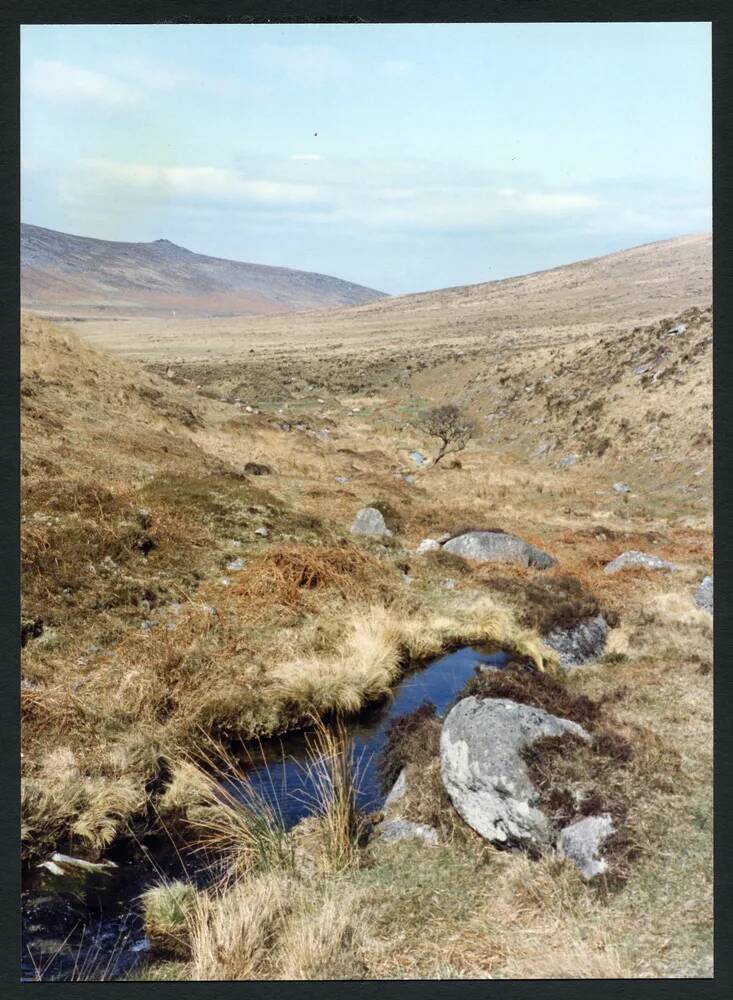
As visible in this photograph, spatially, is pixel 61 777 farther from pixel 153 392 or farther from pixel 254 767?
pixel 153 392

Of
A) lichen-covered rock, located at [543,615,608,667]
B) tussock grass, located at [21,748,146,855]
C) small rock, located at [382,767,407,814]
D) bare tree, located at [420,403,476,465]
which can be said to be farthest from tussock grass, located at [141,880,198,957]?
bare tree, located at [420,403,476,465]

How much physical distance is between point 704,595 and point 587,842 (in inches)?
373

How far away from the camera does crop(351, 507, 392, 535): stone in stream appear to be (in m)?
18.9

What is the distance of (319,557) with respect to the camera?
50.0 feet

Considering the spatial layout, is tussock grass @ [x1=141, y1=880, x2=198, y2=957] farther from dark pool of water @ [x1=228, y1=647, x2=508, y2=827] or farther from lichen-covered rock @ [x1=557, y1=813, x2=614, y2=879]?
lichen-covered rock @ [x1=557, y1=813, x2=614, y2=879]

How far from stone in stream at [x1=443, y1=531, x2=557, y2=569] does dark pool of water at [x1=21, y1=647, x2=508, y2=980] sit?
8.17m

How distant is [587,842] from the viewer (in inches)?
260

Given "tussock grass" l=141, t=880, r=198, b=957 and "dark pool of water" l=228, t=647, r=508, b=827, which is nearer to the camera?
"tussock grass" l=141, t=880, r=198, b=957

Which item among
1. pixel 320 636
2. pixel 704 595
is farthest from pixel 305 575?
pixel 704 595

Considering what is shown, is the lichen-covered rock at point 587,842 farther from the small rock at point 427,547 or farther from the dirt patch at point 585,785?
the small rock at point 427,547

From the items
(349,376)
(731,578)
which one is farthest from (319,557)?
(349,376)

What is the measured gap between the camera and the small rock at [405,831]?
743 centimetres

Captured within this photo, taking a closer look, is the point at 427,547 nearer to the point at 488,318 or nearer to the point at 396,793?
the point at 396,793

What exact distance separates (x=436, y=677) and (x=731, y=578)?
271 inches
